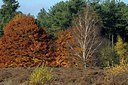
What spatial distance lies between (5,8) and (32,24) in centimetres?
2082

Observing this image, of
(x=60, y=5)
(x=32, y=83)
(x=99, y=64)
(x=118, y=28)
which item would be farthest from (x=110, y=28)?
(x=32, y=83)

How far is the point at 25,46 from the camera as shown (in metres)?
64.6

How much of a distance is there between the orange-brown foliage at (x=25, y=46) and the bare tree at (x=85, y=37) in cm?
345

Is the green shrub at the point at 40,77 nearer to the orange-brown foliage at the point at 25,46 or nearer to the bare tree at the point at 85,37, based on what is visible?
the orange-brown foliage at the point at 25,46

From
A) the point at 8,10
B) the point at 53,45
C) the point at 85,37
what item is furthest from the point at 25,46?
the point at 8,10

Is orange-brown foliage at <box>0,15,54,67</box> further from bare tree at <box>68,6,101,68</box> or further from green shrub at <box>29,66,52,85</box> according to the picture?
green shrub at <box>29,66,52,85</box>

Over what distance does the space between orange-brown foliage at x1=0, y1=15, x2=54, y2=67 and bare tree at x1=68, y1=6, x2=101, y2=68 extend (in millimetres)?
3448

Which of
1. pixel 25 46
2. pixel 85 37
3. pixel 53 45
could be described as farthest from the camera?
pixel 53 45

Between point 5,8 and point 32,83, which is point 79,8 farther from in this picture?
point 32,83

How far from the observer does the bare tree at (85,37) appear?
6512cm

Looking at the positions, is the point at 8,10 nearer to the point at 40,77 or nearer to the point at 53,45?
the point at 53,45

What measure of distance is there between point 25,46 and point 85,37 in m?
7.63

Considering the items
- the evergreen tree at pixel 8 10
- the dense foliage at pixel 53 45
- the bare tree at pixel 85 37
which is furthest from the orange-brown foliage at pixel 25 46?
the evergreen tree at pixel 8 10

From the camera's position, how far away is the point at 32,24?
66250 mm
